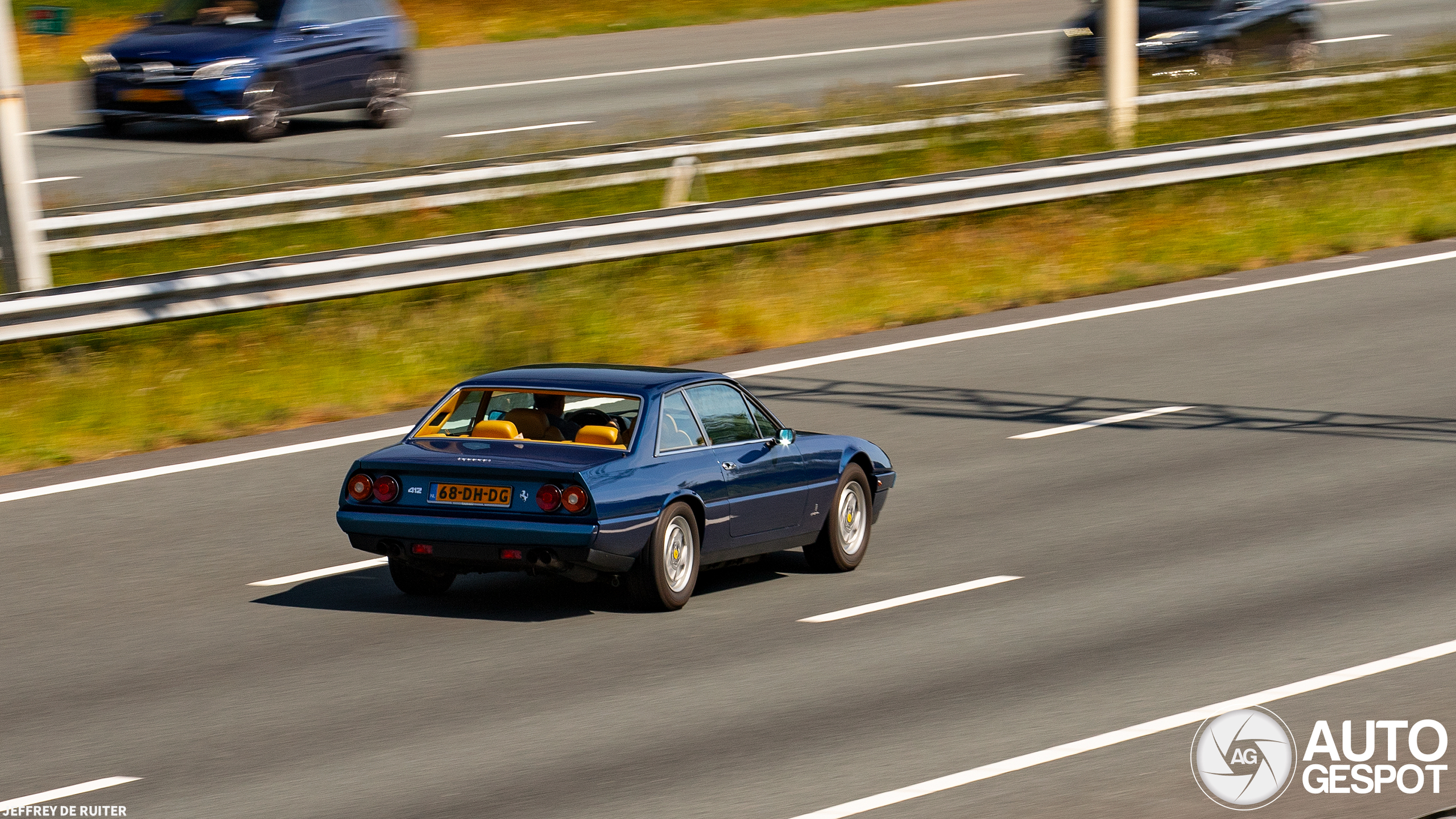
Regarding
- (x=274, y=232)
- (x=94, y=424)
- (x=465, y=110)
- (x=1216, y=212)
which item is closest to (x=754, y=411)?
(x=94, y=424)

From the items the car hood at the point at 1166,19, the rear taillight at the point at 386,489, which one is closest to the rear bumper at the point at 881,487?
the rear taillight at the point at 386,489

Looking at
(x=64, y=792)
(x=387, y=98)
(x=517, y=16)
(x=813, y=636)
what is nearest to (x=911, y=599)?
(x=813, y=636)

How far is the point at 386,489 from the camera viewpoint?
9305mm

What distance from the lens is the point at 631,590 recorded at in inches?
370

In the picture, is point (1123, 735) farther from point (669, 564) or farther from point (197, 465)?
point (197, 465)

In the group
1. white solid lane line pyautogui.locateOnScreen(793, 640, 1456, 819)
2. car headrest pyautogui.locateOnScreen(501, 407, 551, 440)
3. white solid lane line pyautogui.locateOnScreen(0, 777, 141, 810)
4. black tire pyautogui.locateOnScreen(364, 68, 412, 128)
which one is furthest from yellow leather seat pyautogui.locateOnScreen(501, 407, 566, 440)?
black tire pyautogui.locateOnScreen(364, 68, 412, 128)

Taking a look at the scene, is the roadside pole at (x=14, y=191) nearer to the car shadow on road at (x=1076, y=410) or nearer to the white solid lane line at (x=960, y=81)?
the car shadow on road at (x=1076, y=410)

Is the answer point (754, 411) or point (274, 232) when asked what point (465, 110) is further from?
point (754, 411)

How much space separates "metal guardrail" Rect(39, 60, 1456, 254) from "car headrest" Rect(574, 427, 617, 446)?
946 centimetres

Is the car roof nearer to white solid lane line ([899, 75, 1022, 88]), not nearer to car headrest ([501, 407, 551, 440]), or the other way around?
car headrest ([501, 407, 551, 440])

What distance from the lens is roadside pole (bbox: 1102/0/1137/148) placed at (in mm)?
21453

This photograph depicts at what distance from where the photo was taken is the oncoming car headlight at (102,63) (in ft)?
80.0

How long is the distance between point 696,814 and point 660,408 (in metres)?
3.27

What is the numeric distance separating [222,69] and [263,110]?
2.61 feet
